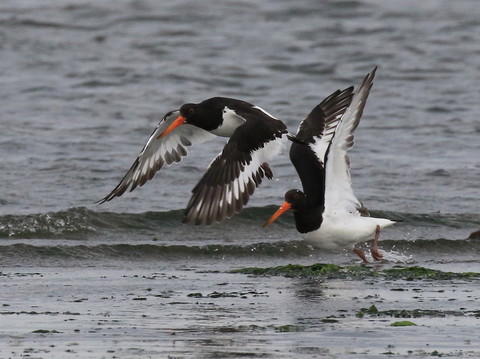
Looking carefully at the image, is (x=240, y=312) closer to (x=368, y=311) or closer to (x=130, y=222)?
(x=368, y=311)

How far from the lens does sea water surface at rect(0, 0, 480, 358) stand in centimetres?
718

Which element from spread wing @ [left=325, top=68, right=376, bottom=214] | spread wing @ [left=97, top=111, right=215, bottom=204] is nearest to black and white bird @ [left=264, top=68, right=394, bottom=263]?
spread wing @ [left=325, top=68, right=376, bottom=214]

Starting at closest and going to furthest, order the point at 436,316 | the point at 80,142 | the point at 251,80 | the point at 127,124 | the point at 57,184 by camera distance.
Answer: the point at 436,316 < the point at 57,184 < the point at 80,142 < the point at 127,124 < the point at 251,80

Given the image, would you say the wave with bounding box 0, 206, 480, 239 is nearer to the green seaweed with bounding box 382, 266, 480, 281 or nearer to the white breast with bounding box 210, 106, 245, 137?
the white breast with bounding box 210, 106, 245, 137

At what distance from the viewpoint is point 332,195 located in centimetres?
992

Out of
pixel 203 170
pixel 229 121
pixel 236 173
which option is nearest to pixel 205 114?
pixel 229 121

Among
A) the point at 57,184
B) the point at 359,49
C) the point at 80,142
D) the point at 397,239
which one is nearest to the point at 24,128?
the point at 80,142

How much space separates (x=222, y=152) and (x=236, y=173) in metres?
A: 0.29

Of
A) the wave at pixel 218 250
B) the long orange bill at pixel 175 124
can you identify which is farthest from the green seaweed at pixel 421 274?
the long orange bill at pixel 175 124

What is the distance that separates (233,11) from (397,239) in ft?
51.0

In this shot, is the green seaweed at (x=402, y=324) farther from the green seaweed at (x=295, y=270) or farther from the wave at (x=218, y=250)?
the wave at (x=218, y=250)

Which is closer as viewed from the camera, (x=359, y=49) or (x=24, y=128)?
(x=24, y=128)

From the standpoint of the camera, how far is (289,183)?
48.0ft

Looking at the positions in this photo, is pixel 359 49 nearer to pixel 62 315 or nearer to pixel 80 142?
pixel 80 142
